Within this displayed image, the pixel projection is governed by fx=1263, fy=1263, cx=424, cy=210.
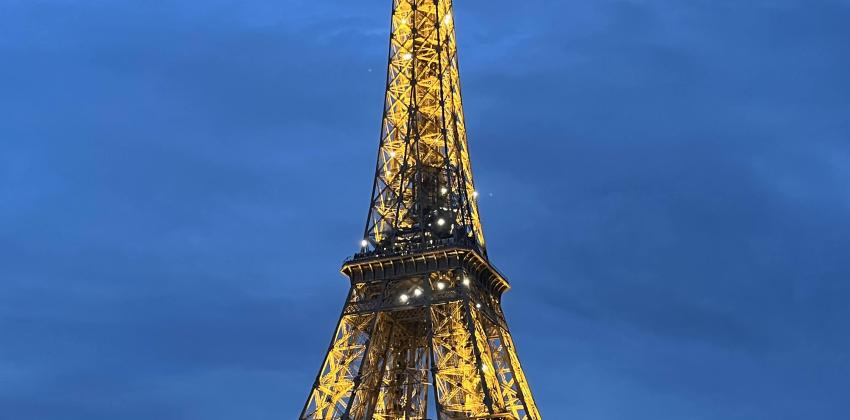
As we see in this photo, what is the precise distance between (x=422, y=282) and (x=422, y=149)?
1144cm

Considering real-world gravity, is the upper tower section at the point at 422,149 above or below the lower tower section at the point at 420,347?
above

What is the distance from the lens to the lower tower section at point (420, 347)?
80.9m

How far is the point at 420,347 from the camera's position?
8844 centimetres

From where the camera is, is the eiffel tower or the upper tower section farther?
the upper tower section

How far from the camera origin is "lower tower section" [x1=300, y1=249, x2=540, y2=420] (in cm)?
8094

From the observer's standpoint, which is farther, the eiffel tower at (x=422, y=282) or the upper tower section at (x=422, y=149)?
the upper tower section at (x=422, y=149)

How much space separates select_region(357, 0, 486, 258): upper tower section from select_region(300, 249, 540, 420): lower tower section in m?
1.61

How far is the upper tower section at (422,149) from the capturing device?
290ft

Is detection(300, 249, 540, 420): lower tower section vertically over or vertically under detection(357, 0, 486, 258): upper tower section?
under

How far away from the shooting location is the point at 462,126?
3666 inches

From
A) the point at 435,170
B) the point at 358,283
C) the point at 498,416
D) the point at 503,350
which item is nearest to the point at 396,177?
the point at 435,170

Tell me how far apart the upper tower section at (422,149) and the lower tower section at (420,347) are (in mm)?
1609

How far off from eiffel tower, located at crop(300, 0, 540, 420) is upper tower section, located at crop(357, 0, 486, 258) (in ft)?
0.30

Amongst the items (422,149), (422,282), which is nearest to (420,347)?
(422,282)
